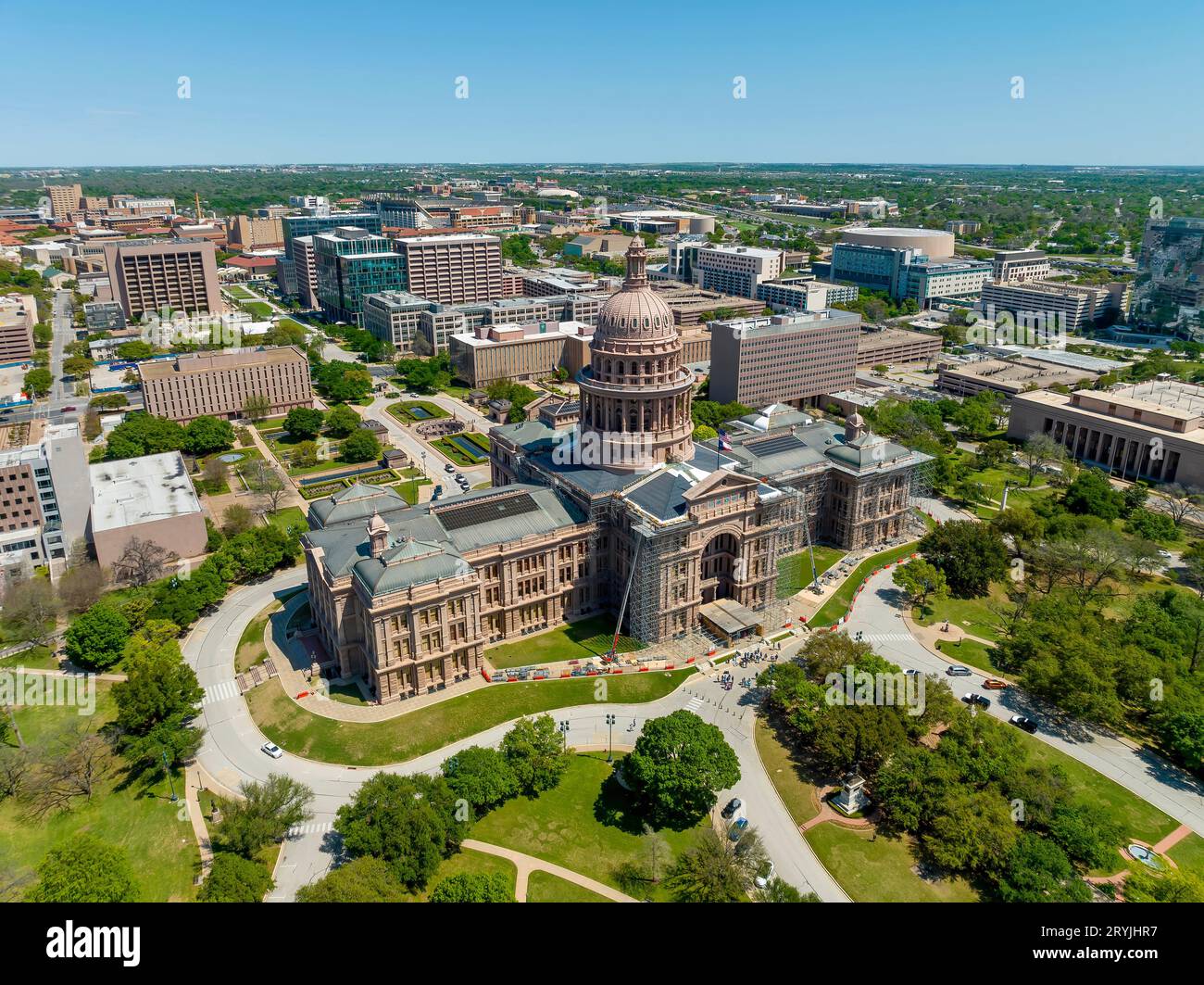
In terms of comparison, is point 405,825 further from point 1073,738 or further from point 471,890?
point 1073,738

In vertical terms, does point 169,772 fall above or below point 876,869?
above

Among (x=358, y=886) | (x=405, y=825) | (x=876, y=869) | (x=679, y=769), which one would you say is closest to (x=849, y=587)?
(x=876, y=869)

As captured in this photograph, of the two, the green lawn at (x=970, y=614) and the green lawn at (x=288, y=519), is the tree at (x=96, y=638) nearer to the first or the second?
the green lawn at (x=288, y=519)

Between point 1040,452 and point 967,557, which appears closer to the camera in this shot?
point 967,557

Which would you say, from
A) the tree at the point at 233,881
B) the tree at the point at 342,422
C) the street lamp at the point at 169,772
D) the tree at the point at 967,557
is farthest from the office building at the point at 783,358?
the tree at the point at 233,881

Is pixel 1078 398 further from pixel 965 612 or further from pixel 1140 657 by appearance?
pixel 1140 657

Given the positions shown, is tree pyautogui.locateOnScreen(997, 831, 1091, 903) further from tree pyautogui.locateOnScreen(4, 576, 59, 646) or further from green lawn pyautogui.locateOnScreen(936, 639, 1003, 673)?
tree pyautogui.locateOnScreen(4, 576, 59, 646)

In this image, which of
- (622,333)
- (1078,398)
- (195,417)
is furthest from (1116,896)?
(195,417)
